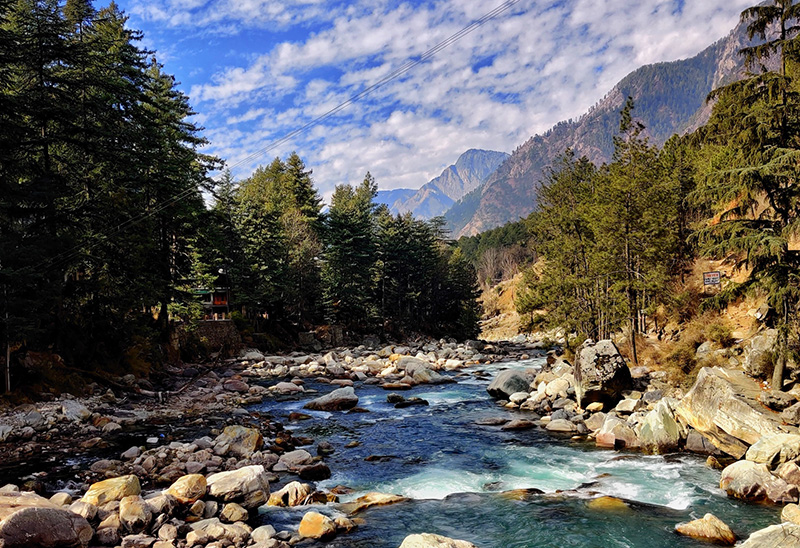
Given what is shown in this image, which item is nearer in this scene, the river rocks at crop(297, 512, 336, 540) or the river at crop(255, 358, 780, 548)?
the river rocks at crop(297, 512, 336, 540)

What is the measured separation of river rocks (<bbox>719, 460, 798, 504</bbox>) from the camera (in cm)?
899

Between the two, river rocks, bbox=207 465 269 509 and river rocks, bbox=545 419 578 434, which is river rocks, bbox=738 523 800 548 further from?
A: river rocks, bbox=545 419 578 434

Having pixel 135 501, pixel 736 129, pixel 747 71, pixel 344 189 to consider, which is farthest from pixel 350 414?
pixel 344 189

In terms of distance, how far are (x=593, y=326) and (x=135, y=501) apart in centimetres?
2147

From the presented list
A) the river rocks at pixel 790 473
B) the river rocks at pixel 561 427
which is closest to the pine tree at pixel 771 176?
the river rocks at pixel 790 473

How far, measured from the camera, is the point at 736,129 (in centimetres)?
1397

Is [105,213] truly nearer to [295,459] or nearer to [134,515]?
[295,459]

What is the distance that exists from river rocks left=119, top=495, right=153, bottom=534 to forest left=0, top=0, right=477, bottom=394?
1033 centimetres

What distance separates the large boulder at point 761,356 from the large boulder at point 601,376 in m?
3.69

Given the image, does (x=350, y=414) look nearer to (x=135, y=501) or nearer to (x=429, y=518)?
(x=429, y=518)

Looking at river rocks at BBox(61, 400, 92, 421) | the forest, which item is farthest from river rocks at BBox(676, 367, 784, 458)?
the forest

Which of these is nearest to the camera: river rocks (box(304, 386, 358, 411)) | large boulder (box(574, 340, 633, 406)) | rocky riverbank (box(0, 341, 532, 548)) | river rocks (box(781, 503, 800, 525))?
rocky riverbank (box(0, 341, 532, 548))

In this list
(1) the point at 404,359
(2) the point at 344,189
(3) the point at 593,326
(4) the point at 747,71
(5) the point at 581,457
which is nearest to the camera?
(5) the point at 581,457

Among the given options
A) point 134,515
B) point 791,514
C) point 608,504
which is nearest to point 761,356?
point 791,514
